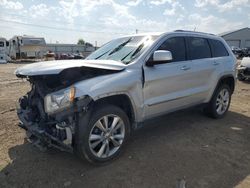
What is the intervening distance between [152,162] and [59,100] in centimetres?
162

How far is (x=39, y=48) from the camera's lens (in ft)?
117

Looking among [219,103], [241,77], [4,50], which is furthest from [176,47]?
[4,50]

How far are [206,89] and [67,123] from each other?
3.18m

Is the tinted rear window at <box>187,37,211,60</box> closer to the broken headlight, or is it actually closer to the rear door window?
the rear door window

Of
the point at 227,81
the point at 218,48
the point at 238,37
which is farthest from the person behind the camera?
the point at 238,37

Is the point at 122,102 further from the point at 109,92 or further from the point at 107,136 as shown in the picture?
the point at 107,136

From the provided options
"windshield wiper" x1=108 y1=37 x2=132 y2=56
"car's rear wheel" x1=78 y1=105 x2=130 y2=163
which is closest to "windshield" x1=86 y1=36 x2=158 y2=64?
"windshield wiper" x1=108 y1=37 x2=132 y2=56

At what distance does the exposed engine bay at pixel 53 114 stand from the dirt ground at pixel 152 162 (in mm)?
412

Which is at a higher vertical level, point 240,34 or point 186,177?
point 240,34

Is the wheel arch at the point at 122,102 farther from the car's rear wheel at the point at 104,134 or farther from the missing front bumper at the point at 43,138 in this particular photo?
the missing front bumper at the point at 43,138

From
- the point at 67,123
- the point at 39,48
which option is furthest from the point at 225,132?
the point at 39,48

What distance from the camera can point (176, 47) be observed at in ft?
15.4

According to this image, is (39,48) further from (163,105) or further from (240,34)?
(240,34)

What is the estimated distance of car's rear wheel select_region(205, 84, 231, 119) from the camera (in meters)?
5.73
